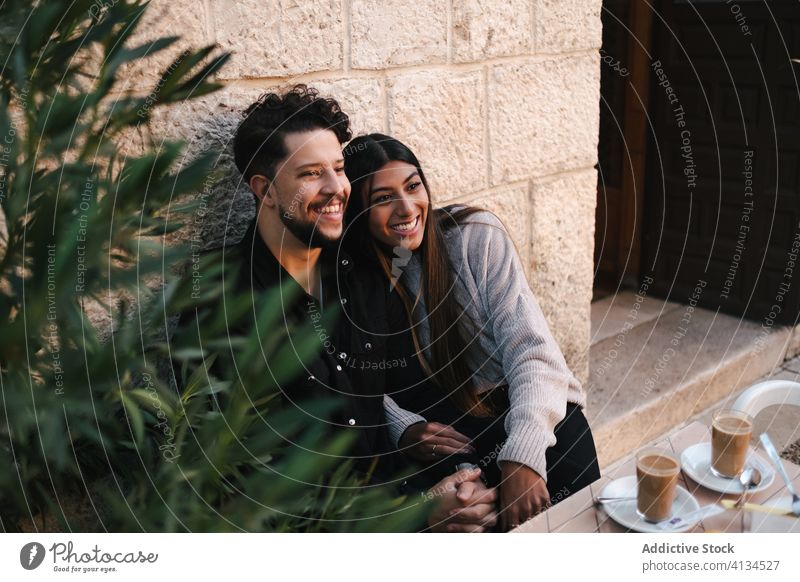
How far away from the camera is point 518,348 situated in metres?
1.90

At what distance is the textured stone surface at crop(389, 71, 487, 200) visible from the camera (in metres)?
2.00

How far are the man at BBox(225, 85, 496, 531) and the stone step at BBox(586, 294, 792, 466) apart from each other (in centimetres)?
116

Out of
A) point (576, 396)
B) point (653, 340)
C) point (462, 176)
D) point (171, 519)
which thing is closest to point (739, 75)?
point (653, 340)

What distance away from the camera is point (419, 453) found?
6.22ft

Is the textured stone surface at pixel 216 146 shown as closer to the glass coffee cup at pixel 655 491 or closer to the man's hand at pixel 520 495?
the man's hand at pixel 520 495

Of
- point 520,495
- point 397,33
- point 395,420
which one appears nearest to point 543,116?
point 397,33

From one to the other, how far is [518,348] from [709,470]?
0.57m

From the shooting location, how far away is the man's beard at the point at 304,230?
165 cm

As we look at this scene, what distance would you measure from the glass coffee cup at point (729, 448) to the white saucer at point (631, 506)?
0.08m

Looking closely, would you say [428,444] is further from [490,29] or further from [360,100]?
[490,29]

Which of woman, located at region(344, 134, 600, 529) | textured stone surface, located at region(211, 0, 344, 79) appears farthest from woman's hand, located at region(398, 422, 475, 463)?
textured stone surface, located at region(211, 0, 344, 79)

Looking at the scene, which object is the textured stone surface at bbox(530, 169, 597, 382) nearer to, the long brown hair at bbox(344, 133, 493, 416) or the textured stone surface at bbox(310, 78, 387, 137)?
the long brown hair at bbox(344, 133, 493, 416)

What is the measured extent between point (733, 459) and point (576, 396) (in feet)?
1.96

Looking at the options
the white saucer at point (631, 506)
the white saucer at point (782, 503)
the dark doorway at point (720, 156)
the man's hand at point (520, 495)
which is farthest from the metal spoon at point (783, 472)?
the dark doorway at point (720, 156)
